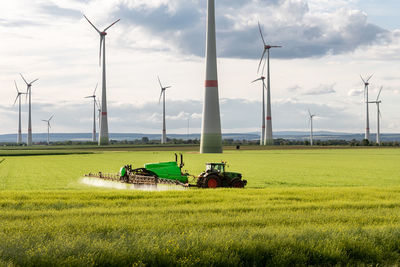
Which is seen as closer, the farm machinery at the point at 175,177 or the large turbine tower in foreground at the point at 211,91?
the farm machinery at the point at 175,177

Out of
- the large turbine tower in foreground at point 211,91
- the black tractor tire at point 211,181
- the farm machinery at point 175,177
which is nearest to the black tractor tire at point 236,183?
the farm machinery at point 175,177

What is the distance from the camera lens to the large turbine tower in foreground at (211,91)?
301 ft

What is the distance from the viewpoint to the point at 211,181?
2934 cm

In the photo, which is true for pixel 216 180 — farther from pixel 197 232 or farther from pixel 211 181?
pixel 197 232

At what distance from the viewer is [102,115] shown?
534ft

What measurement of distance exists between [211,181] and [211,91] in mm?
63828

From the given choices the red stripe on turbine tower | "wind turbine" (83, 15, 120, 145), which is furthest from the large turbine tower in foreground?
"wind turbine" (83, 15, 120, 145)

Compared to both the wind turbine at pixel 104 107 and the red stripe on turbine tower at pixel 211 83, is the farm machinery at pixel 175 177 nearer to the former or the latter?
the red stripe on turbine tower at pixel 211 83

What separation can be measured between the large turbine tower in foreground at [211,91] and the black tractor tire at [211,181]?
208 ft

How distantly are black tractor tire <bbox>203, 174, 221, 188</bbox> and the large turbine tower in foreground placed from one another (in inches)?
2490

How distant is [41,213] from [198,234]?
279 inches

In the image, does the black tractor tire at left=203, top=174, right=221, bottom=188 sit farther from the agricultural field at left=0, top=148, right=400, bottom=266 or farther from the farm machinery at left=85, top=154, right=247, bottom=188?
the agricultural field at left=0, top=148, right=400, bottom=266

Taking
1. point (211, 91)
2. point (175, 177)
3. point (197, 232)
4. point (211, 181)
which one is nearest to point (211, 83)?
point (211, 91)

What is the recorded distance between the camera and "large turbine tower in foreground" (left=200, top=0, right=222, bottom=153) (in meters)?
91.9
